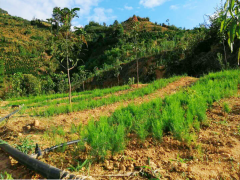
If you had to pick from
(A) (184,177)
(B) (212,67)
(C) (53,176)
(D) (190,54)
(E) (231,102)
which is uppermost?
(D) (190,54)

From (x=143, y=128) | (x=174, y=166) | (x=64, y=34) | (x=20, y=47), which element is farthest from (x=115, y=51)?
(x=20, y=47)

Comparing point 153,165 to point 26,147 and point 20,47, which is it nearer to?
point 26,147

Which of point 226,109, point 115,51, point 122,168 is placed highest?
point 115,51

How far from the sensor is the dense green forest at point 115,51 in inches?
358

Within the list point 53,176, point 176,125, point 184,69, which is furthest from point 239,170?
point 184,69

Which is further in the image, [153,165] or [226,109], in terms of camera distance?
[226,109]

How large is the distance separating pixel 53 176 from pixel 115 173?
0.65 meters

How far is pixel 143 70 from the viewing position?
14.3 meters

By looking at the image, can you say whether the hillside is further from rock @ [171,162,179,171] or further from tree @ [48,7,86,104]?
rock @ [171,162,179,171]

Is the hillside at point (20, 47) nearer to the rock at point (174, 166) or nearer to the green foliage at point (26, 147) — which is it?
the green foliage at point (26, 147)

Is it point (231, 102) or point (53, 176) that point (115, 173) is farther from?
point (231, 102)

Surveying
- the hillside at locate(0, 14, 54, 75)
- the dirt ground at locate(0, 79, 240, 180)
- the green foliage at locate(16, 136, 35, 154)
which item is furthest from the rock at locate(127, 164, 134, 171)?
the hillside at locate(0, 14, 54, 75)

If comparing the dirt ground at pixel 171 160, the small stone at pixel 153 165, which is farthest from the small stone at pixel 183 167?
the small stone at pixel 153 165

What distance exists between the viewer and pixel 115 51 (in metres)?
25.0
